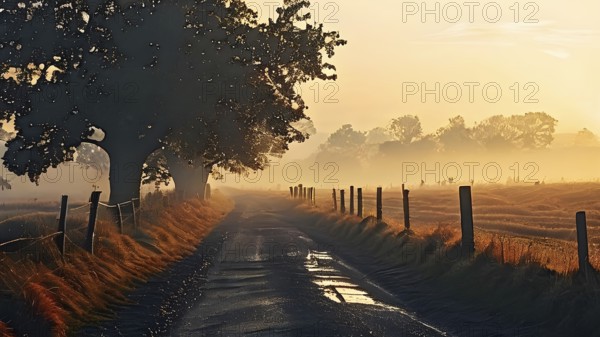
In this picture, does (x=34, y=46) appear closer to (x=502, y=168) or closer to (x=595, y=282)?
(x=595, y=282)

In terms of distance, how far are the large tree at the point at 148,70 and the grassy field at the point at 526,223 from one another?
8131 mm

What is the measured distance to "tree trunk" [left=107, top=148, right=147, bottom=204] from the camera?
1211 inches

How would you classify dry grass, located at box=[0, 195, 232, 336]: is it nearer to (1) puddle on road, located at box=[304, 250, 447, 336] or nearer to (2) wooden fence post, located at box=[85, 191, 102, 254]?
(2) wooden fence post, located at box=[85, 191, 102, 254]

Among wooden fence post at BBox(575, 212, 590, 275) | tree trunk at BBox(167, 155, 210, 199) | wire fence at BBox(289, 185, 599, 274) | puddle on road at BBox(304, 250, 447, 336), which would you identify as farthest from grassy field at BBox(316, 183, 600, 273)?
tree trunk at BBox(167, 155, 210, 199)

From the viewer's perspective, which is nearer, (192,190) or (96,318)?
(96,318)

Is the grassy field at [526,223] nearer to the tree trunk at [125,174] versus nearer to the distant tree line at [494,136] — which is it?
the tree trunk at [125,174]

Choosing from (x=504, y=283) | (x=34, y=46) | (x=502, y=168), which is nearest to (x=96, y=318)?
(x=504, y=283)

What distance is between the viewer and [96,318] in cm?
1250

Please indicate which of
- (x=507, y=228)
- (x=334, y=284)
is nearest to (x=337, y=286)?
(x=334, y=284)

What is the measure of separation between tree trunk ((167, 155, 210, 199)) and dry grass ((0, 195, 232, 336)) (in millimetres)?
32372

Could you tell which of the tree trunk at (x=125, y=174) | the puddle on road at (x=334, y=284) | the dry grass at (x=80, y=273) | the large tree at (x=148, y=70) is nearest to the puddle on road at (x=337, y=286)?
the puddle on road at (x=334, y=284)

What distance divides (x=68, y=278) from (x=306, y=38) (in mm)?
17795

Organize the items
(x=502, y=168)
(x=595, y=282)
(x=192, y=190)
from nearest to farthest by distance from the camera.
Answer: (x=595, y=282) → (x=192, y=190) → (x=502, y=168)

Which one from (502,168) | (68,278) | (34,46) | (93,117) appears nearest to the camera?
(68,278)
